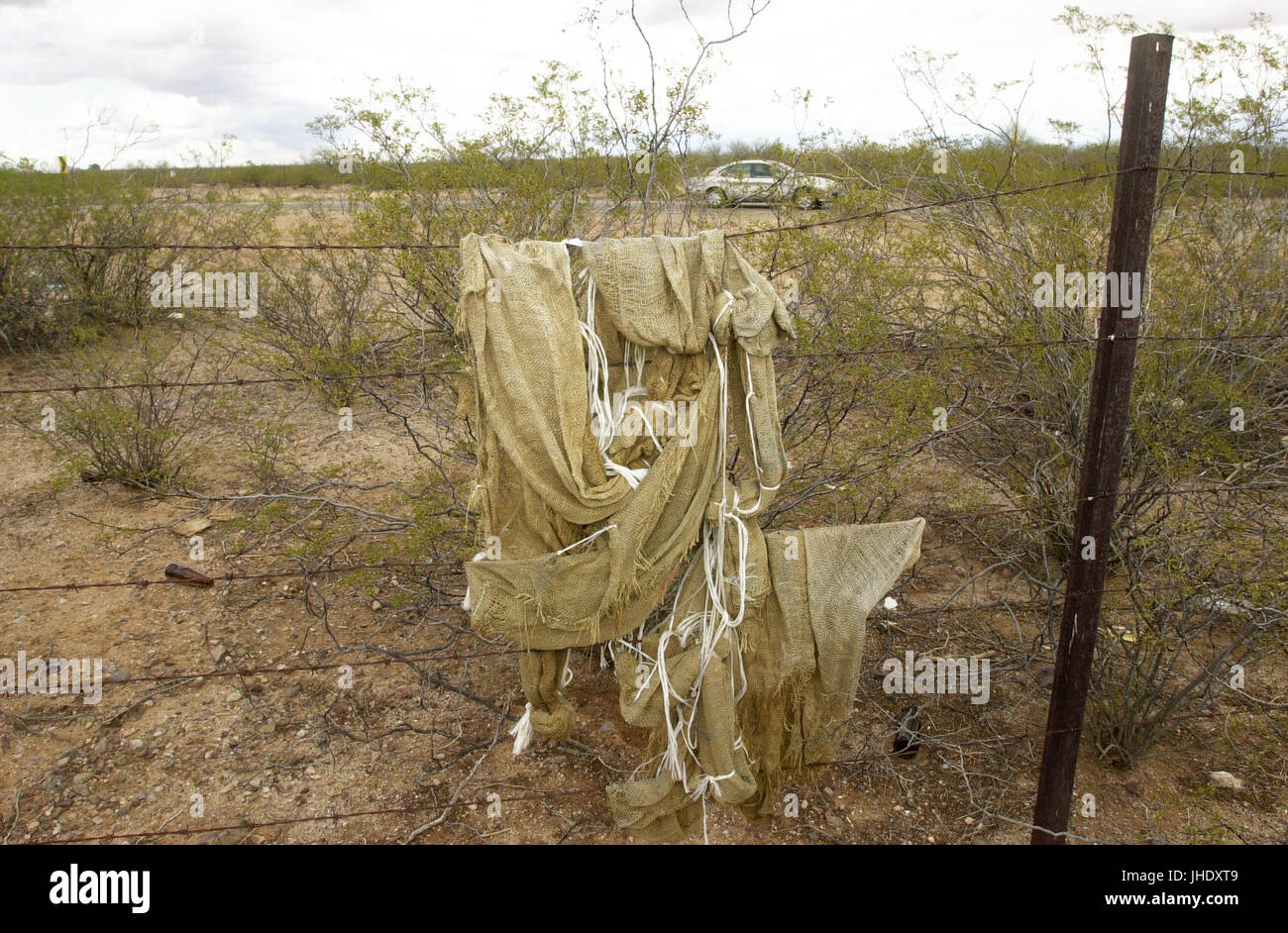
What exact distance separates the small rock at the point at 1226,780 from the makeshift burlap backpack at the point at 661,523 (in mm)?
1484

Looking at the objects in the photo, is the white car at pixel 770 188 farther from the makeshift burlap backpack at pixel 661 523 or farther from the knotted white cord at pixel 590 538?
the knotted white cord at pixel 590 538

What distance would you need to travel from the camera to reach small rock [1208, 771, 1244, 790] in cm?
261

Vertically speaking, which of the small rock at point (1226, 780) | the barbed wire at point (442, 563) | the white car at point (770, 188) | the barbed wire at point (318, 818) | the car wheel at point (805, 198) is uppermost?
the white car at point (770, 188)

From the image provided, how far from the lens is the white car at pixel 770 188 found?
4000 millimetres

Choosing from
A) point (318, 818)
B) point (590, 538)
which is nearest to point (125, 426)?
point (318, 818)

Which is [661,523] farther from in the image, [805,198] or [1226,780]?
[805,198]

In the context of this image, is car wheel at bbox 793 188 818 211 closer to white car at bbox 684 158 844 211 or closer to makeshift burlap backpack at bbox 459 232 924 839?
white car at bbox 684 158 844 211

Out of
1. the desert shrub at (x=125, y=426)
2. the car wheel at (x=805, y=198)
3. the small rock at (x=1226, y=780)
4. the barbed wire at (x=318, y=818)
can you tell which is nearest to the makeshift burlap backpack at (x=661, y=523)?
the barbed wire at (x=318, y=818)

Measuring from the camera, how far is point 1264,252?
3.62 m

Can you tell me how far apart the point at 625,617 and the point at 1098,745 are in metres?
1.79

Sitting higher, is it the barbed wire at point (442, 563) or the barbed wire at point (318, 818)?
the barbed wire at point (442, 563)

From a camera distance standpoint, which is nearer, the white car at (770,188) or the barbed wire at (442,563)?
Result: the barbed wire at (442,563)

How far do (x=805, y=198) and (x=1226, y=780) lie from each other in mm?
2807

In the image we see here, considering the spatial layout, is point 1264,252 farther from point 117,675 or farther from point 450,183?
point 117,675
